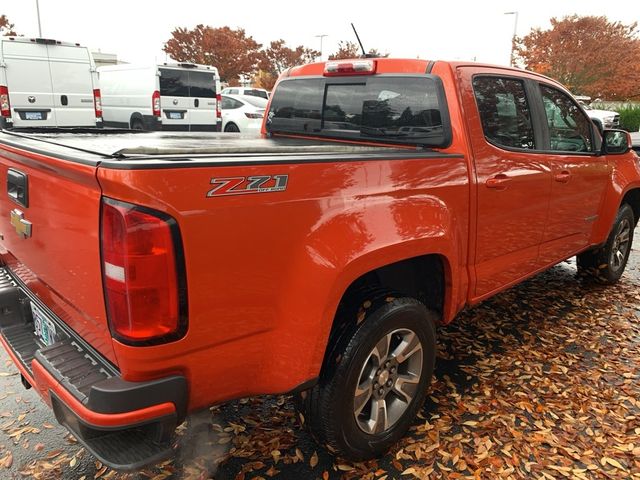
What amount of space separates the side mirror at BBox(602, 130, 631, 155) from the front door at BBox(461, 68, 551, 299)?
3.80ft

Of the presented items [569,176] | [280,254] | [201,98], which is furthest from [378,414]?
[201,98]

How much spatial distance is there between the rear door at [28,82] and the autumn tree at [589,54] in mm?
28523

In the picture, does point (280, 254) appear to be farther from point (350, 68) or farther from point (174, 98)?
point (174, 98)

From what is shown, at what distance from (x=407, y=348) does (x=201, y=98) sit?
13.4 meters

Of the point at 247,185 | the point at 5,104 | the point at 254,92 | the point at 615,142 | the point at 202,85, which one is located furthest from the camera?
the point at 254,92

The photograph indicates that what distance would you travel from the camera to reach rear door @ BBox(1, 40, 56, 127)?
436 inches

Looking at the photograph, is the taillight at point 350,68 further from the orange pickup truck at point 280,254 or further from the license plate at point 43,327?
the license plate at point 43,327

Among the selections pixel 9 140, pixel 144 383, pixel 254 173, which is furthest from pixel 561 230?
pixel 9 140

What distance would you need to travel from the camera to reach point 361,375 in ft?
7.87

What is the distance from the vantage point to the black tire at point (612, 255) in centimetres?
487

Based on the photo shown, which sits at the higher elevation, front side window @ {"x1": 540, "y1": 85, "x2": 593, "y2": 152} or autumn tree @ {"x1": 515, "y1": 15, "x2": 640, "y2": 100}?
autumn tree @ {"x1": 515, "y1": 15, "x2": 640, "y2": 100}

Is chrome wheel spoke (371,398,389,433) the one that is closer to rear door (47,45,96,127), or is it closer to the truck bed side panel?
the truck bed side panel

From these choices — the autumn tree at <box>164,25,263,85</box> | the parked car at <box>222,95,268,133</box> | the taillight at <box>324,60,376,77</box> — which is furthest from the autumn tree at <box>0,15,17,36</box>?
the taillight at <box>324,60,376,77</box>

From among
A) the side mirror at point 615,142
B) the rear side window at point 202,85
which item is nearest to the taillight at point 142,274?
the side mirror at point 615,142
